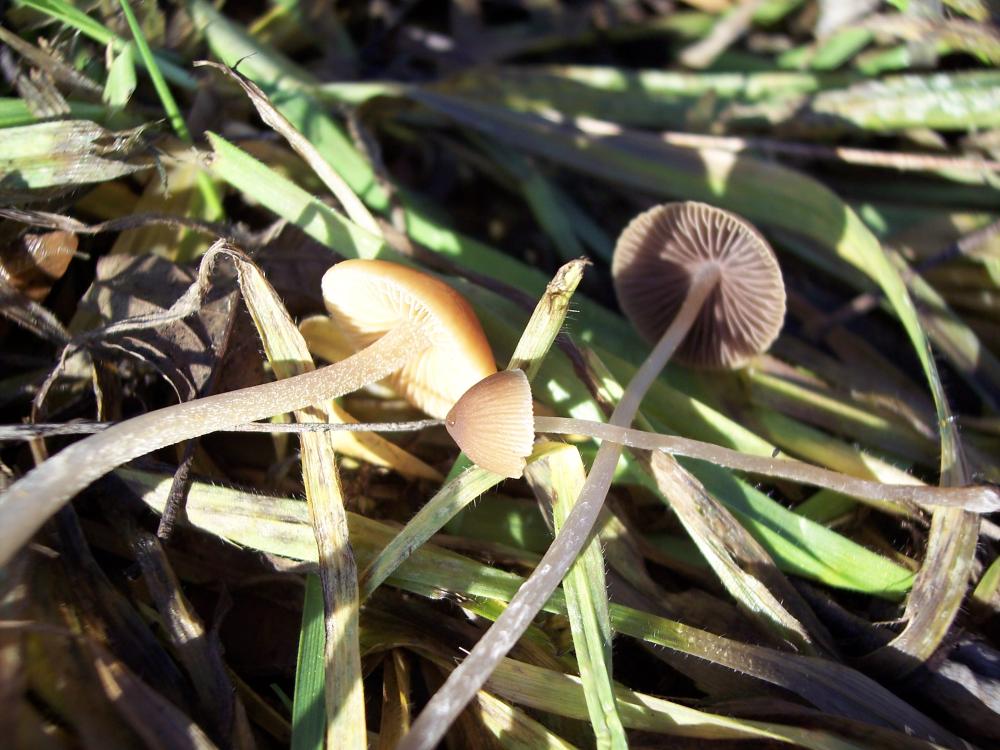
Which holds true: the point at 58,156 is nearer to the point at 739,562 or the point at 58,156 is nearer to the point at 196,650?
the point at 196,650

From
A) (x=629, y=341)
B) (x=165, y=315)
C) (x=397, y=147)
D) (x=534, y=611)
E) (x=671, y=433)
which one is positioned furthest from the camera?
(x=397, y=147)

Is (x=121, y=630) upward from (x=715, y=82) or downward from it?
downward

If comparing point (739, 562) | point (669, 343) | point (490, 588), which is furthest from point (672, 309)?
point (490, 588)

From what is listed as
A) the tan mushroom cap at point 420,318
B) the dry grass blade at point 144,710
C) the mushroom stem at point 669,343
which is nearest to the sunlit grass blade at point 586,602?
the mushroom stem at point 669,343

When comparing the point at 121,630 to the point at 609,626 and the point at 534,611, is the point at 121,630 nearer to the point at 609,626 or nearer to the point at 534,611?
the point at 534,611

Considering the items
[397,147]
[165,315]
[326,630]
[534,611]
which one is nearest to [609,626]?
[534,611]

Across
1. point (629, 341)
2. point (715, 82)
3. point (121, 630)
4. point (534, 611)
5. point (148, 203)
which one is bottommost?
point (121, 630)
